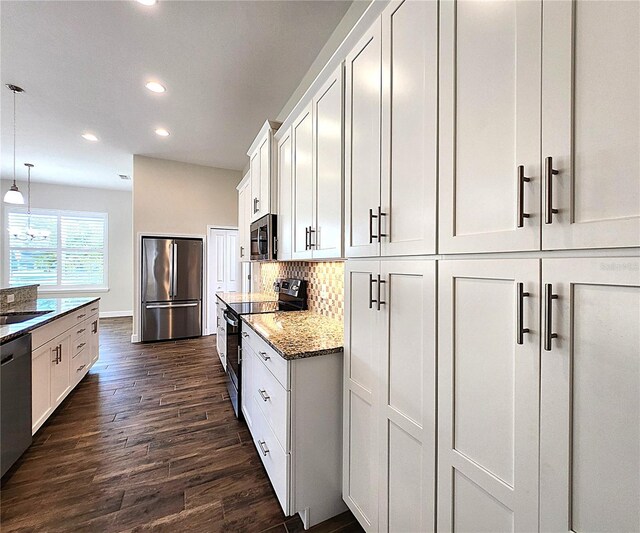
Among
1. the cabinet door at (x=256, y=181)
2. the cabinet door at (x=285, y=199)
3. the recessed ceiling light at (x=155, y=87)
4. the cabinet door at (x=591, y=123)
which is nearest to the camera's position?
the cabinet door at (x=591, y=123)

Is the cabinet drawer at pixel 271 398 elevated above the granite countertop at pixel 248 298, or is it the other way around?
the granite countertop at pixel 248 298

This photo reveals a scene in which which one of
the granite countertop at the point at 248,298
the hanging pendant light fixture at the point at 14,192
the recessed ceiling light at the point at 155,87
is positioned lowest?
the granite countertop at the point at 248,298

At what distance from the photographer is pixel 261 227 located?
9.74 feet

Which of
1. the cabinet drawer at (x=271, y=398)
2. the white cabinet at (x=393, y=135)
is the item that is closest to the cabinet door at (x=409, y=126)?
the white cabinet at (x=393, y=135)

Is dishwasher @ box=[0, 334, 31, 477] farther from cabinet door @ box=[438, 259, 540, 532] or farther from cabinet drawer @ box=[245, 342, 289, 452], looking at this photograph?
cabinet door @ box=[438, 259, 540, 532]

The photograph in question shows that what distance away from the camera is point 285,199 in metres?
2.46

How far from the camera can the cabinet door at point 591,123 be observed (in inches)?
21.6

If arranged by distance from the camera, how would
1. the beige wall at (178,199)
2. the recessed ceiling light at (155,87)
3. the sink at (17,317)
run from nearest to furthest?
the sink at (17,317), the recessed ceiling light at (155,87), the beige wall at (178,199)

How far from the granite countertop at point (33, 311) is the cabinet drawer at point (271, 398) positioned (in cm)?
153

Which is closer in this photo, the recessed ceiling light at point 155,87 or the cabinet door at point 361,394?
the cabinet door at point 361,394

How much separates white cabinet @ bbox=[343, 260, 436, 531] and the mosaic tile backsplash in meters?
0.74

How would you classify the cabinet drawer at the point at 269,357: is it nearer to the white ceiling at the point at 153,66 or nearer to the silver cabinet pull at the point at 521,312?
the silver cabinet pull at the point at 521,312

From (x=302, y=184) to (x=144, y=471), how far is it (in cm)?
Result: 216

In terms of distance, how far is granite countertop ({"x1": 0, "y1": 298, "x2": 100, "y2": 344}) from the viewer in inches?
75.8
